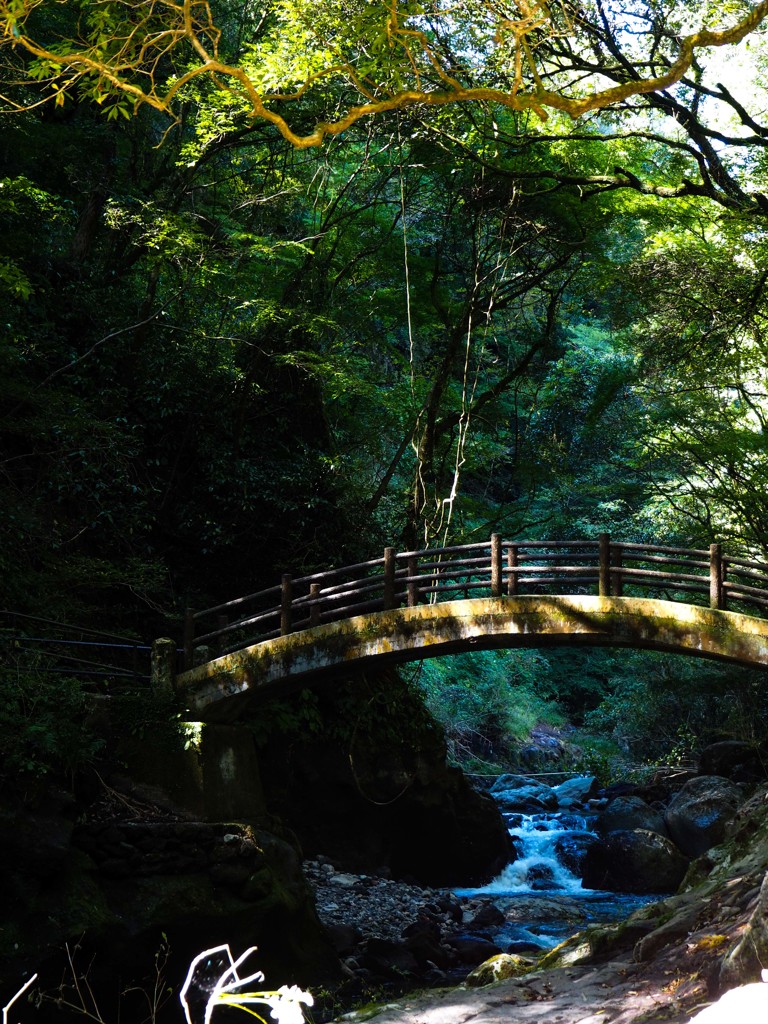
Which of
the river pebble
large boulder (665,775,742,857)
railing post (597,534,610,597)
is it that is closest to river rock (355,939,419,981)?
the river pebble

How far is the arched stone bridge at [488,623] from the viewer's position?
10453mm

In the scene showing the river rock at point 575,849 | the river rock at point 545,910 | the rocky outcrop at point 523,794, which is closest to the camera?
the river rock at point 545,910

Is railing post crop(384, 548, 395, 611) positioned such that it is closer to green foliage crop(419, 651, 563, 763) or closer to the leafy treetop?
the leafy treetop

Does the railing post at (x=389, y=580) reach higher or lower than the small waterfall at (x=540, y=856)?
higher

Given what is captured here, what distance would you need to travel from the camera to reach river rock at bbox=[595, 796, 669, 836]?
1620 cm

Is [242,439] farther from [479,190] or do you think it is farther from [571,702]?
[571,702]

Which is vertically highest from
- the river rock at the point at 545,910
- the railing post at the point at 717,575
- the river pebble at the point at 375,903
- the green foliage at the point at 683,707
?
the railing post at the point at 717,575

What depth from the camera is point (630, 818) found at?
16.4 m

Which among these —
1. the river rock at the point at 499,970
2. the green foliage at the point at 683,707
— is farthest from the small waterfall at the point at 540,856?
the river rock at the point at 499,970

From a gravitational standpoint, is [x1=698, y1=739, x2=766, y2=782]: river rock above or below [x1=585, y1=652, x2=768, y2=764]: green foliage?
below

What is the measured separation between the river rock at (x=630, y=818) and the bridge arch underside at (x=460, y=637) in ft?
20.1

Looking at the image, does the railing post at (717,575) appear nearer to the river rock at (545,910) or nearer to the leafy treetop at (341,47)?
the leafy treetop at (341,47)

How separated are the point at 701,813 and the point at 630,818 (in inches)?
49.5

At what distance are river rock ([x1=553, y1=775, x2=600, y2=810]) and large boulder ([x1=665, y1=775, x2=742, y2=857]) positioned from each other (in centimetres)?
314
